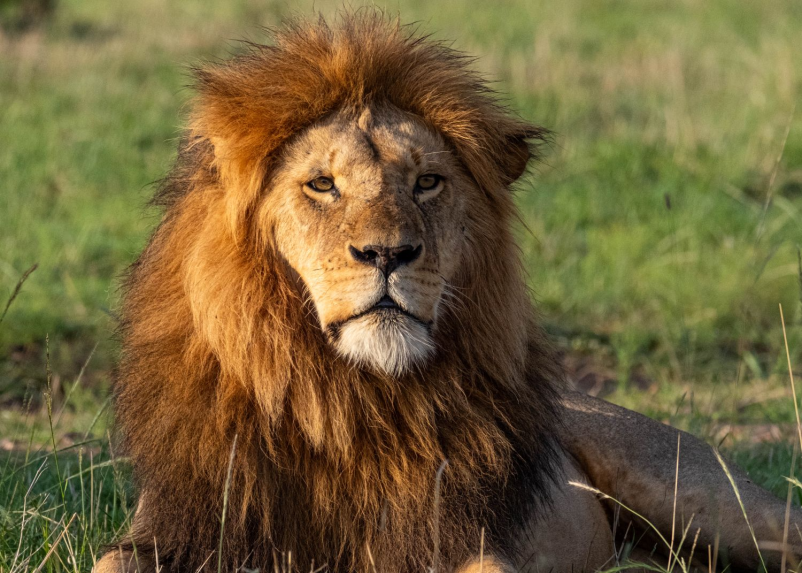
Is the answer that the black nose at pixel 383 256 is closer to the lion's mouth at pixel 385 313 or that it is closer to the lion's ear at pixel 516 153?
the lion's mouth at pixel 385 313

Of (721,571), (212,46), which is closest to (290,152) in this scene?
(721,571)

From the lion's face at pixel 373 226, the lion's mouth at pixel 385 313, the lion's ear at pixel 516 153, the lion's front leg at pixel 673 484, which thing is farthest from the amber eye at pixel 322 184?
the lion's front leg at pixel 673 484

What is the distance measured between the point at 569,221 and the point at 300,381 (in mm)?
5606

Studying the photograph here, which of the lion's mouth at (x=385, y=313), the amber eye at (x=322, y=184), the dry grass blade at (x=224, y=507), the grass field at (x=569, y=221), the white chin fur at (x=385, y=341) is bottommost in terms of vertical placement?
the grass field at (x=569, y=221)

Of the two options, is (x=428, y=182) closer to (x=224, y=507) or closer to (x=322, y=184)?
(x=322, y=184)

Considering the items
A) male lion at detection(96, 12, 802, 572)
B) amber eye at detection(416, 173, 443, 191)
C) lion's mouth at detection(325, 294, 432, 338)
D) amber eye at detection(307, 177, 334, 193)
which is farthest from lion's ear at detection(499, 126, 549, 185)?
lion's mouth at detection(325, 294, 432, 338)

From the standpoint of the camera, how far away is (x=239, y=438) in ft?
9.02

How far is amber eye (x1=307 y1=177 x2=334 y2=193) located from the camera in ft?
8.93

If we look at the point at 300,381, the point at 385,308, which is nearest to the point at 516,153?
the point at 385,308

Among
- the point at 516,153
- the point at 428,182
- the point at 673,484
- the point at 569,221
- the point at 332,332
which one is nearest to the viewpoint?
the point at 332,332

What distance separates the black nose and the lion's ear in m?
0.53

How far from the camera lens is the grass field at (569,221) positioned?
4477mm

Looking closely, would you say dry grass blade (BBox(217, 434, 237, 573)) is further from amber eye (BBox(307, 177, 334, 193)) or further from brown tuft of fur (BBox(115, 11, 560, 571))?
amber eye (BBox(307, 177, 334, 193))

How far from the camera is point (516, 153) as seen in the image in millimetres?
3000
